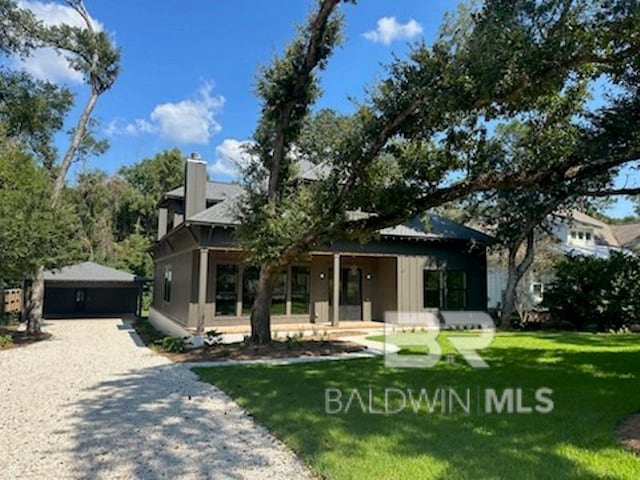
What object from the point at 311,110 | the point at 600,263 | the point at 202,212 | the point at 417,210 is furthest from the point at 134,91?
the point at 600,263

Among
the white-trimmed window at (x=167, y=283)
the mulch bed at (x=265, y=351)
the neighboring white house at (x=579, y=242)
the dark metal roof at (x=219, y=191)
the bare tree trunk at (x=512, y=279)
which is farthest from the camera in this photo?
the neighboring white house at (x=579, y=242)

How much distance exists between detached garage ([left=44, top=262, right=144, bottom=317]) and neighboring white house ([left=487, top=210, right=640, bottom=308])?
19355 mm

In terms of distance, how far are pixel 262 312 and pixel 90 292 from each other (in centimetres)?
1883

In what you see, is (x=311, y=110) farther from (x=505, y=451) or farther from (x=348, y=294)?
(x=505, y=451)

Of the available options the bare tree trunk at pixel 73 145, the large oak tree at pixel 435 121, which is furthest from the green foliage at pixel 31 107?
the large oak tree at pixel 435 121

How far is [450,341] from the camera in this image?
12.5 meters

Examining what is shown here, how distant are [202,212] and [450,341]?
817cm

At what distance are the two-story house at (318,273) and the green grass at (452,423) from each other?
588 cm

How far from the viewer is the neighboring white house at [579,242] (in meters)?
23.9

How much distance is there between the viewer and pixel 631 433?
4.77 metres

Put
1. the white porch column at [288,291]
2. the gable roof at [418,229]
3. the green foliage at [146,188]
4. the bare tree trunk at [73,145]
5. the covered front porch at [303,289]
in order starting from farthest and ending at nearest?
the green foliage at [146,188]
the bare tree trunk at [73,145]
the white porch column at [288,291]
the covered front porch at [303,289]
the gable roof at [418,229]

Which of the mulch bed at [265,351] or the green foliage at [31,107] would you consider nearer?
the mulch bed at [265,351]

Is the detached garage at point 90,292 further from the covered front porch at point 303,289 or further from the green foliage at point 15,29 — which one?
the covered front porch at point 303,289

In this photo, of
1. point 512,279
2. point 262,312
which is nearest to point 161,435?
point 262,312
